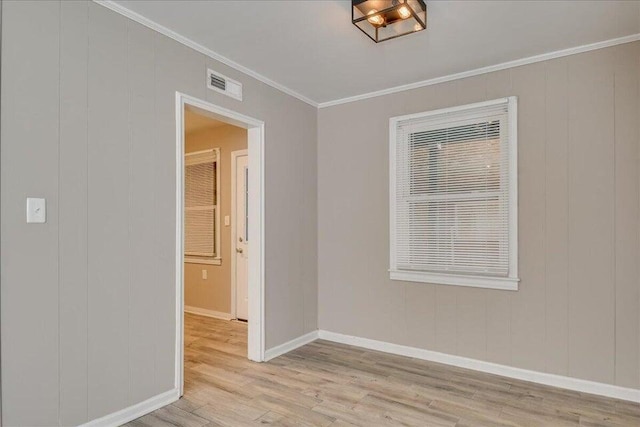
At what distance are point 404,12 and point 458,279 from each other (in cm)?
222

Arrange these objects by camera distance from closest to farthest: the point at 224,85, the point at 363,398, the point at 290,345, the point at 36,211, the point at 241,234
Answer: the point at 36,211 → the point at 363,398 → the point at 224,85 → the point at 290,345 → the point at 241,234

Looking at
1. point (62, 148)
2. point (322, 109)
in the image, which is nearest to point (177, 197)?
point (62, 148)

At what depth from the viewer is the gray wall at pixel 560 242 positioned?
280 centimetres

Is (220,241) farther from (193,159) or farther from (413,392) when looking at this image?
(413,392)

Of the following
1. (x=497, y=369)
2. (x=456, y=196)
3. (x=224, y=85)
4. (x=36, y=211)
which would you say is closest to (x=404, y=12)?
(x=224, y=85)

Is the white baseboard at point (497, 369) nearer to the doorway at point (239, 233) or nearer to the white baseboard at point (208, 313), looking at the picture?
the doorway at point (239, 233)

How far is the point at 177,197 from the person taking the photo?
279 centimetres

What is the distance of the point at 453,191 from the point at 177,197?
2.33m

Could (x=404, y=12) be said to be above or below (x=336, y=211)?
above

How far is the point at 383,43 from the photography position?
2.94m

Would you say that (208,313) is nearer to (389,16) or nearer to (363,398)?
(363,398)

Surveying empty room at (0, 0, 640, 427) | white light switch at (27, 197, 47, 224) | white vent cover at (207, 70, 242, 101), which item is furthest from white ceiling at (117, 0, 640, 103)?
white light switch at (27, 197, 47, 224)

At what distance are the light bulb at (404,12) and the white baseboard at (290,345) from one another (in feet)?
9.67

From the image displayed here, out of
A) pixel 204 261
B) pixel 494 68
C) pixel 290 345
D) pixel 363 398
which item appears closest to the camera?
pixel 363 398
